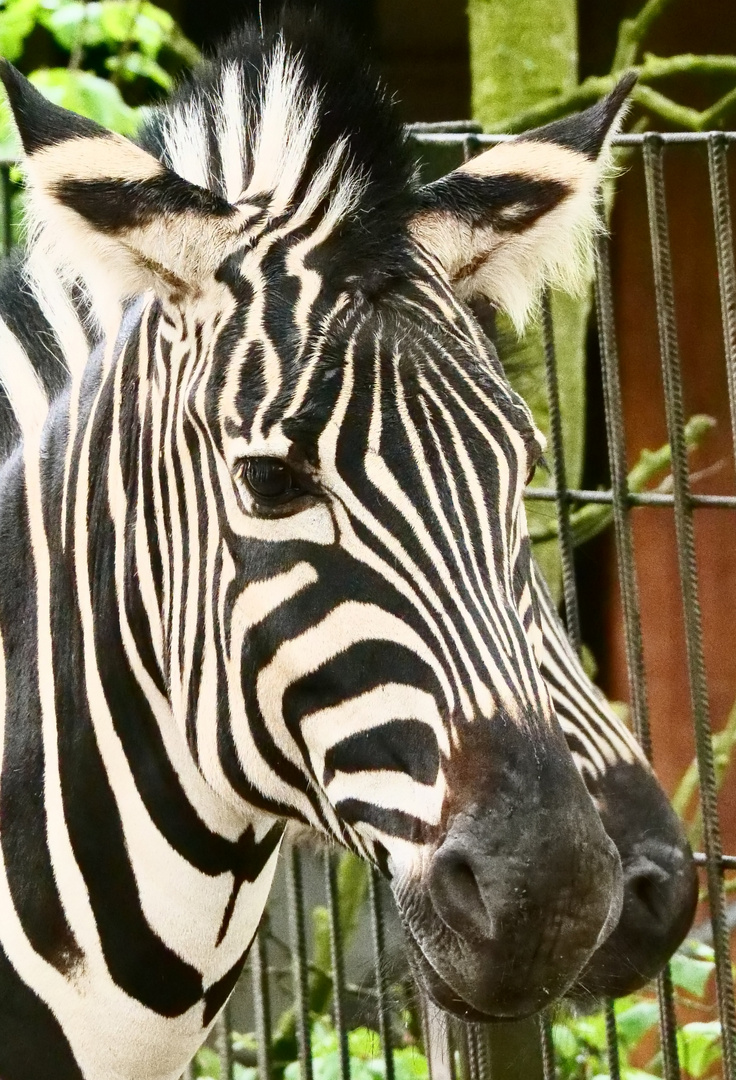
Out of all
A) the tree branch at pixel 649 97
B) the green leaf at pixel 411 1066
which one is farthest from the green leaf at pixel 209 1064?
the tree branch at pixel 649 97

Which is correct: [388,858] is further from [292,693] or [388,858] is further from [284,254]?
[284,254]

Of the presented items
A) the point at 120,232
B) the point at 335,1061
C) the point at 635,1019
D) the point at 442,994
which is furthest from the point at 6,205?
the point at 635,1019

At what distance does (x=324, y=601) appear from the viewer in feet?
6.48

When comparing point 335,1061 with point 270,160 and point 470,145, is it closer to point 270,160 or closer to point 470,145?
point 470,145

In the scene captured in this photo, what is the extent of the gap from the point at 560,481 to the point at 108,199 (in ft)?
7.09

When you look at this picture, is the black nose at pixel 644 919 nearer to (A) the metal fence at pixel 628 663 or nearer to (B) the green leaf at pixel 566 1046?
(A) the metal fence at pixel 628 663

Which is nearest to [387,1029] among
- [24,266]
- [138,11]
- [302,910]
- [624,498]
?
[302,910]

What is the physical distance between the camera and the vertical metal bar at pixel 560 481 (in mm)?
3854

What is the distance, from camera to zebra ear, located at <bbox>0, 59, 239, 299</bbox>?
204 centimetres

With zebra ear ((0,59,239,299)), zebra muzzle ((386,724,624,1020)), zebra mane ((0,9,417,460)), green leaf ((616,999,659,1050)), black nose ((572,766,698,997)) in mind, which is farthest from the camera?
green leaf ((616,999,659,1050))

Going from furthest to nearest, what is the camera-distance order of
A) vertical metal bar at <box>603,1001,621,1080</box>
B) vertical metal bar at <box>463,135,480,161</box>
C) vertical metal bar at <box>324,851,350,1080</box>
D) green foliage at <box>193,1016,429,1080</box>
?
green foliage at <box>193,1016,429,1080</box> < vertical metal bar at <box>324,851,350,1080</box> < vertical metal bar at <box>463,135,480,161</box> < vertical metal bar at <box>603,1001,621,1080</box>

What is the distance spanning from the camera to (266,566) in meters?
2.02

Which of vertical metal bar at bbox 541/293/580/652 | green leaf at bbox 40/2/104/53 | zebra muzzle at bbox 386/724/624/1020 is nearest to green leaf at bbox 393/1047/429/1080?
vertical metal bar at bbox 541/293/580/652

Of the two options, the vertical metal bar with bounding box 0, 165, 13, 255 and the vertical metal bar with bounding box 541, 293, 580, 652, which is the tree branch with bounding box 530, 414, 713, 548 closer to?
the vertical metal bar with bounding box 541, 293, 580, 652
